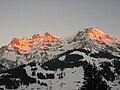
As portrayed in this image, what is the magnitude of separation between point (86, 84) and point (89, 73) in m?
3.16

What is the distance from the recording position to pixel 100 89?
3204 inches

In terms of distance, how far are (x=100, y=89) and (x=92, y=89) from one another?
8.99 ft

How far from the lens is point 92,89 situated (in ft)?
262

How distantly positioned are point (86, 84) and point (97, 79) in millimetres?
3330

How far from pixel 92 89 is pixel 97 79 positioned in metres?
3.23

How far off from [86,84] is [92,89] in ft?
7.54

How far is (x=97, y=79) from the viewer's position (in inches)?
3199

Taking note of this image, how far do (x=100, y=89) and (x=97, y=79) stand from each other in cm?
290

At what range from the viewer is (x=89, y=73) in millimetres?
81812

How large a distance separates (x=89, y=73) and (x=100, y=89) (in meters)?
5.32

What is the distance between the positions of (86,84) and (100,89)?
4122mm
